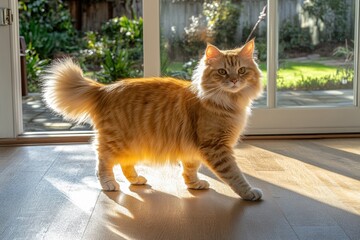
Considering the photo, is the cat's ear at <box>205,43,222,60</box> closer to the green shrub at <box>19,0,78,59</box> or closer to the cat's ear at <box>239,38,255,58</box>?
the cat's ear at <box>239,38,255,58</box>

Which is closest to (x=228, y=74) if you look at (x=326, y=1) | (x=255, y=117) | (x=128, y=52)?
(x=255, y=117)

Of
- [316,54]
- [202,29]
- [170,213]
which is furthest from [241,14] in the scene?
[170,213]

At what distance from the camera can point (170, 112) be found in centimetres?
285

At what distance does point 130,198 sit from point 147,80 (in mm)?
609

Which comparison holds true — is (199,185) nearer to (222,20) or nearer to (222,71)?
(222,71)

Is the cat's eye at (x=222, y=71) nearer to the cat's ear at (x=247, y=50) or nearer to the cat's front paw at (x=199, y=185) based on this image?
the cat's ear at (x=247, y=50)

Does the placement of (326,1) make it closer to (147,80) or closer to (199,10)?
(199,10)

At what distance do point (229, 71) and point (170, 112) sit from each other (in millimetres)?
344

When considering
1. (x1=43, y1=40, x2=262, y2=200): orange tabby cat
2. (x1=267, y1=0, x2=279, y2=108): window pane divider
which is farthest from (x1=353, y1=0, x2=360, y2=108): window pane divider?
(x1=43, y1=40, x2=262, y2=200): orange tabby cat

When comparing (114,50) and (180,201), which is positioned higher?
(114,50)

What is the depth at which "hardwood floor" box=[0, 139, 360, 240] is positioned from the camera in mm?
2242

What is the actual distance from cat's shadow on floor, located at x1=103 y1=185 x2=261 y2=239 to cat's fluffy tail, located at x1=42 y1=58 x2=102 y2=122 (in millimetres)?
448

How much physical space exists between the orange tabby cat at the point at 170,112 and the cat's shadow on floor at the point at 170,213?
4.2 inches

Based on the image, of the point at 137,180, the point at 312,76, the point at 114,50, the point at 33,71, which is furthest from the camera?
the point at 114,50
